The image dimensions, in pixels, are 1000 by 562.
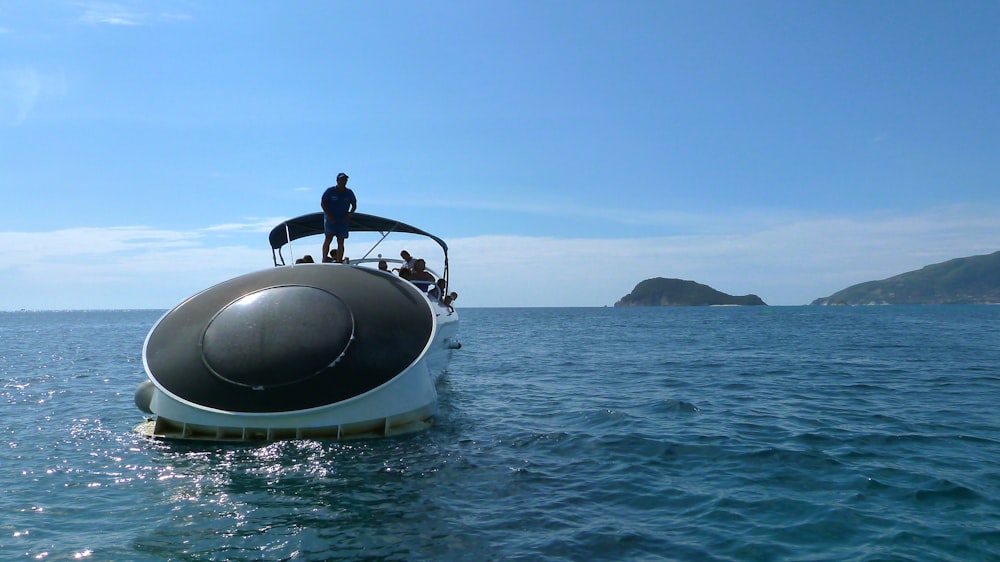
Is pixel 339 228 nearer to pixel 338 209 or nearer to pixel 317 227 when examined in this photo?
pixel 338 209

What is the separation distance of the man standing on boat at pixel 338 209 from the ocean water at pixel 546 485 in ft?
15.1

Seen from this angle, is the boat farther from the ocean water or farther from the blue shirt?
the blue shirt

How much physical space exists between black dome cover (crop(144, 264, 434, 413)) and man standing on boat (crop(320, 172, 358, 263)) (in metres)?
3.21

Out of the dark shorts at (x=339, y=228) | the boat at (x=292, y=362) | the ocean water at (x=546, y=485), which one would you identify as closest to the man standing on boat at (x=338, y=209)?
the dark shorts at (x=339, y=228)

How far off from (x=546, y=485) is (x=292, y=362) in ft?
14.0

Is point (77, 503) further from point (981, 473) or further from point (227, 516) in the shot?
point (981, 473)

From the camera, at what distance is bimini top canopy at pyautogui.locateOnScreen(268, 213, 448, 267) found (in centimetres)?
1730

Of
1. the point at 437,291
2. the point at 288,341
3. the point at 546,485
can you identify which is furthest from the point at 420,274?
the point at 546,485

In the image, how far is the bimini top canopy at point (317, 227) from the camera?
1730 centimetres

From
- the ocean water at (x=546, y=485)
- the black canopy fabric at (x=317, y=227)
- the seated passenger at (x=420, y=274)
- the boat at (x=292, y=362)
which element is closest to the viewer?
the ocean water at (x=546, y=485)

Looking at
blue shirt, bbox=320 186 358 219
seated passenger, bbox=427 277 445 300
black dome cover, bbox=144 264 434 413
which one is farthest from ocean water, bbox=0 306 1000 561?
blue shirt, bbox=320 186 358 219

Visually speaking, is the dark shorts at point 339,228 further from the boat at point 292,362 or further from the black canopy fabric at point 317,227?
the boat at point 292,362

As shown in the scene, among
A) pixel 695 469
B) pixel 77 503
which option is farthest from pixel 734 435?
pixel 77 503

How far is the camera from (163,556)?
5734mm
